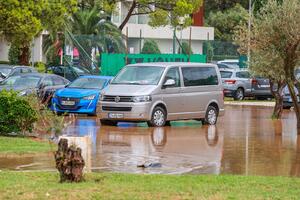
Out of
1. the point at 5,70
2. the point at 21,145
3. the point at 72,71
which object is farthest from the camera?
the point at 72,71

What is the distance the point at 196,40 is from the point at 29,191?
5124cm

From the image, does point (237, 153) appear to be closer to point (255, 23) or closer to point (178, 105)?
point (255, 23)

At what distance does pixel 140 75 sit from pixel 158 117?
4.67ft

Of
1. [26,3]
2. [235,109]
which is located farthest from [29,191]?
[235,109]

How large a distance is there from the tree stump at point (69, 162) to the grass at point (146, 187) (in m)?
0.14

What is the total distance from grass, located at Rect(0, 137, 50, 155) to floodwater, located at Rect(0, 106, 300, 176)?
17.4 inches

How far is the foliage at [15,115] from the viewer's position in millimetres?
19016

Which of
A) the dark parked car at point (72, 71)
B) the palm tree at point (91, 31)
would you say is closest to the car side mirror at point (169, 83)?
the dark parked car at point (72, 71)

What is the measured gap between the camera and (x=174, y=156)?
1664cm

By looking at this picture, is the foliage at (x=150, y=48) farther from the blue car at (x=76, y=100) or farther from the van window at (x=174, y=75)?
the van window at (x=174, y=75)

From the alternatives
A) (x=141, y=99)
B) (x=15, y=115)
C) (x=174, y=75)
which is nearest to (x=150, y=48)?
(x=174, y=75)

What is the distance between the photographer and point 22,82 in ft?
95.9

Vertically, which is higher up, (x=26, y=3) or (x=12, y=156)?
(x=26, y=3)

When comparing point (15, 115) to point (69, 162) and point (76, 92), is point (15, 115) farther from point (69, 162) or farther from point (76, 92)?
point (76, 92)
